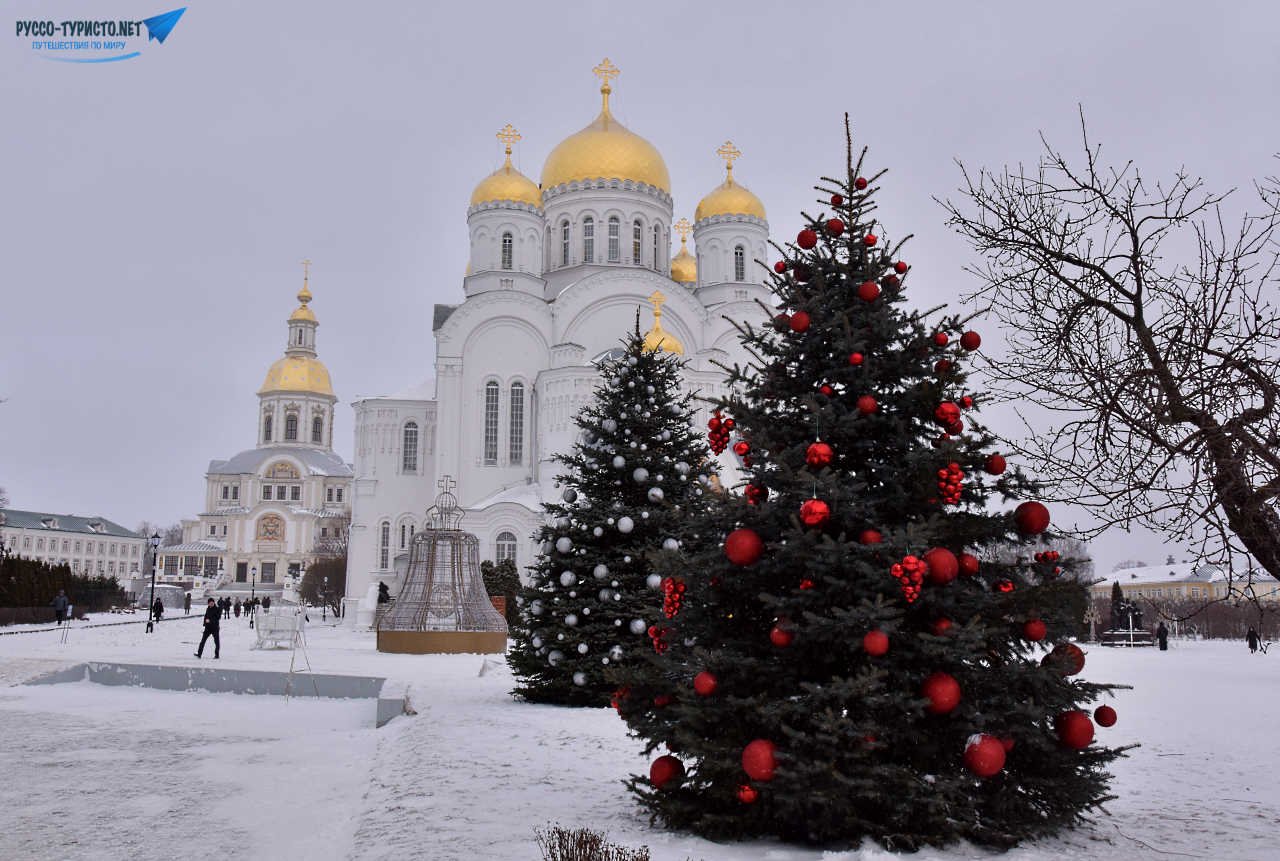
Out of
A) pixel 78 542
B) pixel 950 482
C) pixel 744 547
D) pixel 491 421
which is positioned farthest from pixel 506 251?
pixel 78 542

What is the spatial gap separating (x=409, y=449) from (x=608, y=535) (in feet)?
102

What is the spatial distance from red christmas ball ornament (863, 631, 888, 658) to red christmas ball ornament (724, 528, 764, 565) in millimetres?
752

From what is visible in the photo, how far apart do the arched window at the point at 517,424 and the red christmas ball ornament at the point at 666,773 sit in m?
32.9

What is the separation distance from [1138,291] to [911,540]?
2026 millimetres

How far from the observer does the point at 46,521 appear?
322 feet

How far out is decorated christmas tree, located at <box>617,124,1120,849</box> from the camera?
4.78 meters

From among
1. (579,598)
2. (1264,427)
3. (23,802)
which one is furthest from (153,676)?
(1264,427)

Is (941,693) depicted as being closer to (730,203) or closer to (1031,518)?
(1031,518)

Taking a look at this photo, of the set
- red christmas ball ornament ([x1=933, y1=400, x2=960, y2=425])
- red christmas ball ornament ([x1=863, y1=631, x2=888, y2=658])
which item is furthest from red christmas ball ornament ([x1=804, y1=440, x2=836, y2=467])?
red christmas ball ornament ([x1=863, y1=631, x2=888, y2=658])

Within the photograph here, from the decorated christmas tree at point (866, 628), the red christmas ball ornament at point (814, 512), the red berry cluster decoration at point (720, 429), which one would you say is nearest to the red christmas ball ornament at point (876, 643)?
the decorated christmas tree at point (866, 628)

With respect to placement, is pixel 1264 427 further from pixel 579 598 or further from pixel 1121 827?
pixel 579 598

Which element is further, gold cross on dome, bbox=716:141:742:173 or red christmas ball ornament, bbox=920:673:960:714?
gold cross on dome, bbox=716:141:742:173

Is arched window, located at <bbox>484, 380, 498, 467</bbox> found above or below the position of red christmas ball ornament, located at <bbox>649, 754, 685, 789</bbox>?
above

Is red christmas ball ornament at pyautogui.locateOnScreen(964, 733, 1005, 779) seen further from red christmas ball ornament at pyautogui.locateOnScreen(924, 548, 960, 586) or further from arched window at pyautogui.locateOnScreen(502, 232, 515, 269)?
arched window at pyautogui.locateOnScreen(502, 232, 515, 269)
